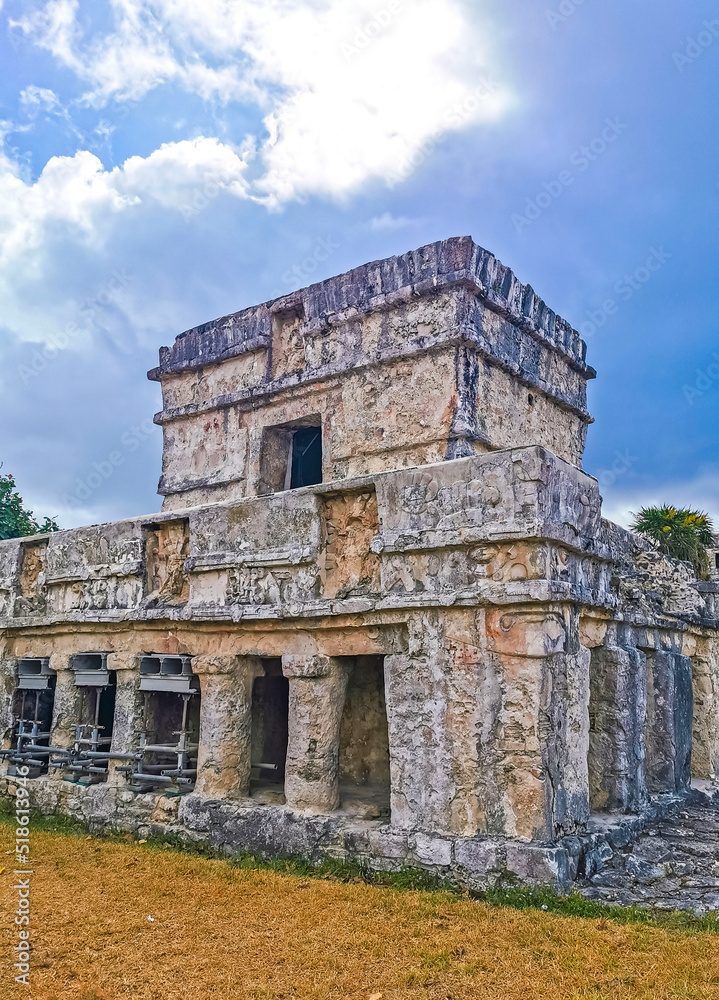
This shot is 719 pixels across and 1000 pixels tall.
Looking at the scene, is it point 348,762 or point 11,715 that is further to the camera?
point 11,715

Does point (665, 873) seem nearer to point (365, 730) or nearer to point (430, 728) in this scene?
point (430, 728)

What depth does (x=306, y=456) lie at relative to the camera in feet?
37.1

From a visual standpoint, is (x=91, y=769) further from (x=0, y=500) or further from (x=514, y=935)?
(x=0, y=500)

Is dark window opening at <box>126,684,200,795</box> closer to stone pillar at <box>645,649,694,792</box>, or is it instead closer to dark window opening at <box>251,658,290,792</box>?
dark window opening at <box>251,658,290,792</box>

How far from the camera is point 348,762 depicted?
830cm

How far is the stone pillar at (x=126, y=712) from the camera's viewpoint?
315 inches

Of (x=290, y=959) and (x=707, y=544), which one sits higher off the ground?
(x=707, y=544)

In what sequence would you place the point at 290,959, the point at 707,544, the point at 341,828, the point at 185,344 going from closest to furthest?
the point at 290,959
the point at 341,828
the point at 185,344
the point at 707,544

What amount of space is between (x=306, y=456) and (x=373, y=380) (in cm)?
215

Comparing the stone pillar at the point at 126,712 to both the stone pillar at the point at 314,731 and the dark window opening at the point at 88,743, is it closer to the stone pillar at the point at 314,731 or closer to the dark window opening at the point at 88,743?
the dark window opening at the point at 88,743

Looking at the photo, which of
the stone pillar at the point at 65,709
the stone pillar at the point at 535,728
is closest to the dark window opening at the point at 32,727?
the stone pillar at the point at 65,709

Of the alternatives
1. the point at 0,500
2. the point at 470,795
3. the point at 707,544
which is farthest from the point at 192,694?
the point at 0,500

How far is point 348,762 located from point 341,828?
212cm

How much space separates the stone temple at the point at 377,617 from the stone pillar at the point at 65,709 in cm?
3
